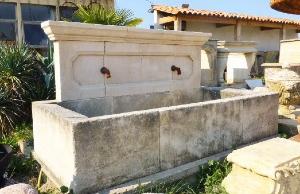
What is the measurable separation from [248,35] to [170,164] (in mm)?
17400

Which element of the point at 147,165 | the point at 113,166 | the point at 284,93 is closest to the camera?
the point at 113,166

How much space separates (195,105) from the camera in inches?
160

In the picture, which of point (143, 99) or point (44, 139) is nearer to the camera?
point (44, 139)

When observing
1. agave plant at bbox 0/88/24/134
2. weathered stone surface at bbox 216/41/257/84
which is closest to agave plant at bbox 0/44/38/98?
agave plant at bbox 0/88/24/134

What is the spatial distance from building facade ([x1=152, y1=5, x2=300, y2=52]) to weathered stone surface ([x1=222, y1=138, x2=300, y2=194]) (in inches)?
486

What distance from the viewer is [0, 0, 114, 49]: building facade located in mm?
10508

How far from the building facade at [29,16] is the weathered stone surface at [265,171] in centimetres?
883

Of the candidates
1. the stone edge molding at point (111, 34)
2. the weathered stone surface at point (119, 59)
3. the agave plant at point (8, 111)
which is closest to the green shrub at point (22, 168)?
the weathered stone surface at point (119, 59)

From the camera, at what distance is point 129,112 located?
→ 143 inches

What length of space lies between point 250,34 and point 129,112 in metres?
17.8

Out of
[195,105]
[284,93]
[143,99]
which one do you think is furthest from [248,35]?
[195,105]

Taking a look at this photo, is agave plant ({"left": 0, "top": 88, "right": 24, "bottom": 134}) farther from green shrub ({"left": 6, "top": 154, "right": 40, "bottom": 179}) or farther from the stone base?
the stone base

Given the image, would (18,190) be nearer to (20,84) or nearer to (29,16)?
(20,84)

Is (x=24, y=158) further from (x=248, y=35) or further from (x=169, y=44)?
(x=248, y=35)
